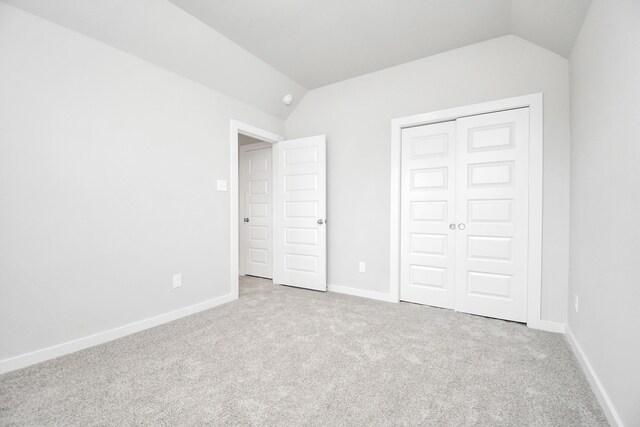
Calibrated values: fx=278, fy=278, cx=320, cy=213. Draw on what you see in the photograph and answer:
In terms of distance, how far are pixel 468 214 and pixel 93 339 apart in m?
3.51

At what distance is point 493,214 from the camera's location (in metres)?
2.72

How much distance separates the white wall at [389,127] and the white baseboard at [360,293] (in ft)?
0.17

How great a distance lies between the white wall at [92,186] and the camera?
6.04ft

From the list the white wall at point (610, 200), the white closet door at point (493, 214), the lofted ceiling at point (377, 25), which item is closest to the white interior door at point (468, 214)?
the white closet door at point (493, 214)

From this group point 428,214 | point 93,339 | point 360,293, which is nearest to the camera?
point 93,339

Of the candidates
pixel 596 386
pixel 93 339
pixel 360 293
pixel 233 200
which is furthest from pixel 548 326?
pixel 93 339

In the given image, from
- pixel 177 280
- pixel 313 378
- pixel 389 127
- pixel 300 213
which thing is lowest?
pixel 313 378

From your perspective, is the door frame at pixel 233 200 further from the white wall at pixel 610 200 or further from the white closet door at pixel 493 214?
the white wall at pixel 610 200

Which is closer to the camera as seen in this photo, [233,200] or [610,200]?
[610,200]

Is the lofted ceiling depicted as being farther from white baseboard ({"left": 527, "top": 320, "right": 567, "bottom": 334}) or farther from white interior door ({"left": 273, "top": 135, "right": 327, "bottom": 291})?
white baseboard ({"left": 527, "top": 320, "right": 567, "bottom": 334})

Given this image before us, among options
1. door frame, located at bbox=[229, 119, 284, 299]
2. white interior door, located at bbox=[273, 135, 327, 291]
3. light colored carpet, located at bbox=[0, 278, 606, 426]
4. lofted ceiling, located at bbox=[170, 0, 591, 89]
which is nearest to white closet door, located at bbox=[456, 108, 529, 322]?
light colored carpet, located at bbox=[0, 278, 606, 426]

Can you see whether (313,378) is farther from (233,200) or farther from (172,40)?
(172,40)

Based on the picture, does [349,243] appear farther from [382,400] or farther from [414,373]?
[382,400]

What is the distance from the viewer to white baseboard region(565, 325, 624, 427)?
1.34m
